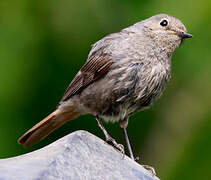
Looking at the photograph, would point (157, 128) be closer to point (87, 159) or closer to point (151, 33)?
point (151, 33)

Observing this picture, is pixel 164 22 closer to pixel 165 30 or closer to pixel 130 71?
pixel 165 30

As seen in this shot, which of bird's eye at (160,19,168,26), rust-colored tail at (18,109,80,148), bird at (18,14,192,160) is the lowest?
rust-colored tail at (18,109,80,148)

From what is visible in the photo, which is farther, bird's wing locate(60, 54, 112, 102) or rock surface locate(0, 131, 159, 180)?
bird's wing locate(60, 54, 112, 102)

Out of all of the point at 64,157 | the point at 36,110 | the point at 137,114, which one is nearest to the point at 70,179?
the point at 64,157

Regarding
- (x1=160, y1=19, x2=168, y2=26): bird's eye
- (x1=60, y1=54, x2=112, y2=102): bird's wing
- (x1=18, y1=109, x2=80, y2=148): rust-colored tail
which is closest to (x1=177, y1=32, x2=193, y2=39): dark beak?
(x1=160, y1=19, x2=168, y2=26): bird's eye

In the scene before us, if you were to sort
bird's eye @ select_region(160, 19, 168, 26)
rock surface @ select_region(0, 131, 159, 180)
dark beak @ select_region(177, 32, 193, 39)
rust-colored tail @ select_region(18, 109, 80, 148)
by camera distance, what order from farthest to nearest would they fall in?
bird's eye @ select_region(160, 19, 168, 26) → rust-colored tail @ select_region(18, 109, 80, 148) → dark beak @ select_region(177, 32, 193, 39) → rock surface @ select_region(0, 131, 159, 180)

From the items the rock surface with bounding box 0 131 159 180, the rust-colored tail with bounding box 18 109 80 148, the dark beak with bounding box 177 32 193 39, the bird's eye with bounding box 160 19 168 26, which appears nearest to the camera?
the rock surface with bounding box 0 131 159 180

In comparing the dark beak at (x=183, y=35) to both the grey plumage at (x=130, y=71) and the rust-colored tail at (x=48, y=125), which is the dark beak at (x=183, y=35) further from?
the rust-colored tail at (x=48, y=125)

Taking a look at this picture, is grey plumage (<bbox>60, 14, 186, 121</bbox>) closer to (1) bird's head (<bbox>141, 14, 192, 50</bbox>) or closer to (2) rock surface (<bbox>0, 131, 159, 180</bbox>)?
(1) bird's head (<bbox>141, 14, 192, 50</bbox>)

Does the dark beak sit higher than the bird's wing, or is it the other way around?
the dark beak

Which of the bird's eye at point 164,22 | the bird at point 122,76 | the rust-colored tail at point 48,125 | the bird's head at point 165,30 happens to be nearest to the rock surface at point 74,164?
the bird at point 122,76
